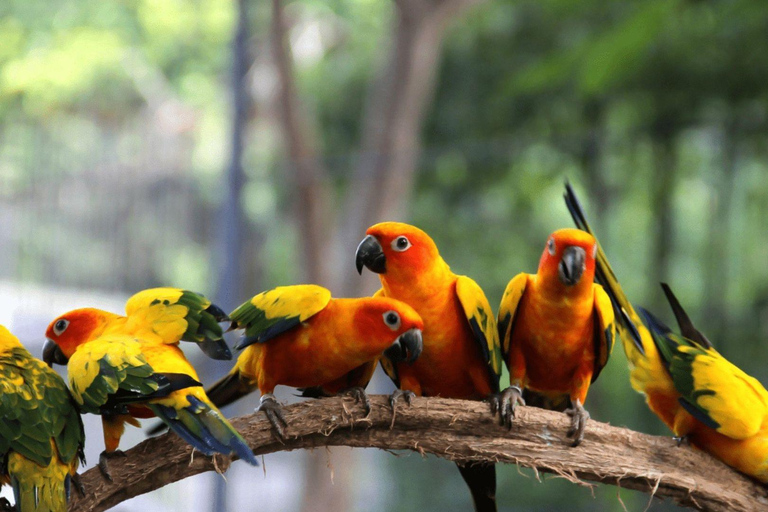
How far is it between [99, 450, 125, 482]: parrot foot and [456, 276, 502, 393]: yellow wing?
757 millimetres

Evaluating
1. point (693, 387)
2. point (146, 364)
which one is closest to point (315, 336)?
point (146, 364)

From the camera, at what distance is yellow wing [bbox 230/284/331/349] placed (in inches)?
57.6

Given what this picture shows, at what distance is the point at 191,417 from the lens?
1252mm

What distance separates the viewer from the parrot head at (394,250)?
153cm

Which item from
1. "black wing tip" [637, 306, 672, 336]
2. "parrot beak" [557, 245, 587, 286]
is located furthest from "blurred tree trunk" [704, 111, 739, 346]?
"parrot beak" [557, 245, 587, 286]

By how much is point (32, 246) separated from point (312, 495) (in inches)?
98.6

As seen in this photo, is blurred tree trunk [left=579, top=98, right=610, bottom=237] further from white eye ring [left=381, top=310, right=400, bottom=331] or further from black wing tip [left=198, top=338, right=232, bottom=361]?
black wing tip [left=198, top=338, right=232, bottom=361]

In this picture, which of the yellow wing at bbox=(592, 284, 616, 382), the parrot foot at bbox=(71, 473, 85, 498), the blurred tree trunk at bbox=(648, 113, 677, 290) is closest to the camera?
the parrot foot at bbox=(71, 473, 85, 498)

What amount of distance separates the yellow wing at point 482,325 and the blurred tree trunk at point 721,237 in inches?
98.8

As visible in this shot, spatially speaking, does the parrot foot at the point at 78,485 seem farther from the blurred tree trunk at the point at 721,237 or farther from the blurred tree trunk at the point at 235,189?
the blurred tree trunk at the point at 721,237

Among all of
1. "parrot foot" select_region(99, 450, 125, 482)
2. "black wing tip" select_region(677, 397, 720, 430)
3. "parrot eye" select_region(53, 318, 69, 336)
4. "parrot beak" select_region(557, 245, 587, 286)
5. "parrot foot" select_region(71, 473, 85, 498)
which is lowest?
"parrot foot" select_region(71, 473, 85, 498)

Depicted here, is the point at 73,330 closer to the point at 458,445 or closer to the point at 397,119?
the point at 458,445

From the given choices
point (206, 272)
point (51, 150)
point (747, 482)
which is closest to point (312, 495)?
point (206, 272)

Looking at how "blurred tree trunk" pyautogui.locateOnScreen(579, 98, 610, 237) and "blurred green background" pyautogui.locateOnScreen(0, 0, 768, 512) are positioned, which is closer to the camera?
"blurred green background" pyautogui.locateOnScreen(0, 0, 768, 512)
